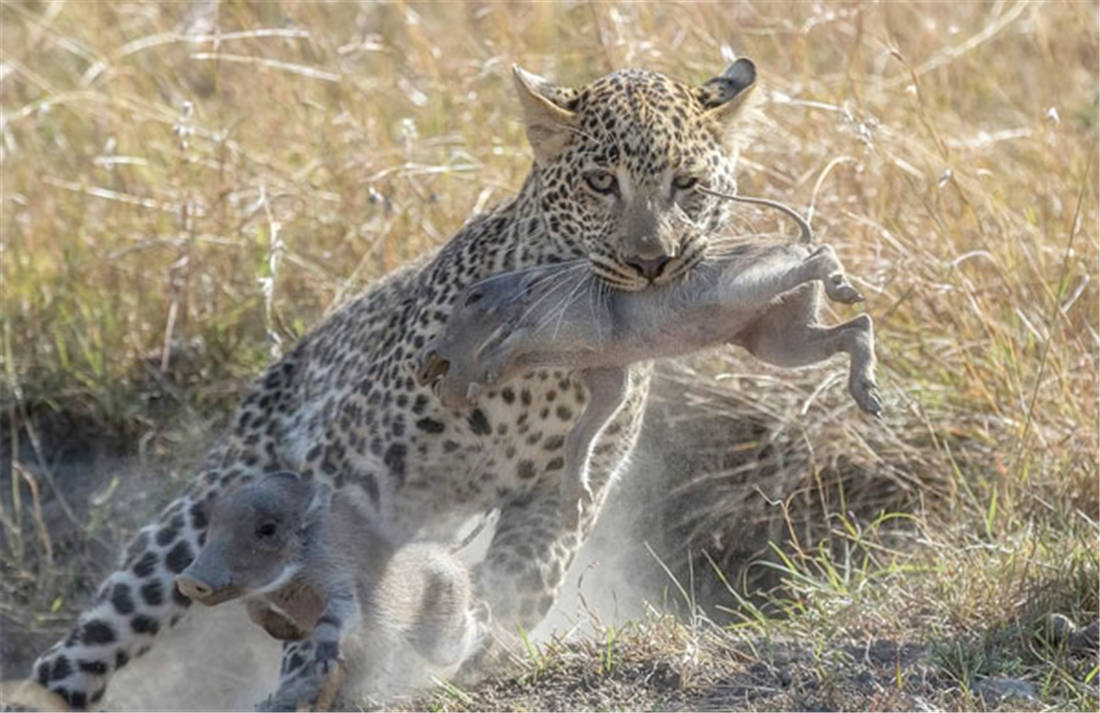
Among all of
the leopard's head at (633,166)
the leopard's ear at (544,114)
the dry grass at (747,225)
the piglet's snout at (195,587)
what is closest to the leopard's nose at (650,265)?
the leopard's head at (633,166)

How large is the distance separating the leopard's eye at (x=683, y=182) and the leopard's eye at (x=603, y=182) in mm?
148

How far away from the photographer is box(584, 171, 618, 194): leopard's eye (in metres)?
5.17

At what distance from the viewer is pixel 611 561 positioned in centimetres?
634

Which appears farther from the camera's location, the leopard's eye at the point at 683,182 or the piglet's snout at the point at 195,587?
the leopard's eye at the point at 683,182

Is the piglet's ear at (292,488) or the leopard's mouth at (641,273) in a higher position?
the leopard's mouth at (641,273)

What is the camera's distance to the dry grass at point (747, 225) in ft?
18.8

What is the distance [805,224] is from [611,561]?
6.37 feet

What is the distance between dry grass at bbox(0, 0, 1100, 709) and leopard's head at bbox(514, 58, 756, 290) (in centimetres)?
86

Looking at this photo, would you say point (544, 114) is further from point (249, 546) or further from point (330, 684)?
point (330, 684)

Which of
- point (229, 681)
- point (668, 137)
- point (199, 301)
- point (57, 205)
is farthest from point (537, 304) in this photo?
point (57, 205)

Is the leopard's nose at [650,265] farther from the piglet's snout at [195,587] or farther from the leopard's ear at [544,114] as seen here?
the piglet's snout at [195,587]

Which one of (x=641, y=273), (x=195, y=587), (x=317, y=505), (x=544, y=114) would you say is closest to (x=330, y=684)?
(x=195, y=587)

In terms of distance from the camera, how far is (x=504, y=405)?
546 centimetres

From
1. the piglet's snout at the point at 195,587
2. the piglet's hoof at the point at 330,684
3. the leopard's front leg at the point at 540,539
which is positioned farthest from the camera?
the leopard's front leg at the point at 540,539
